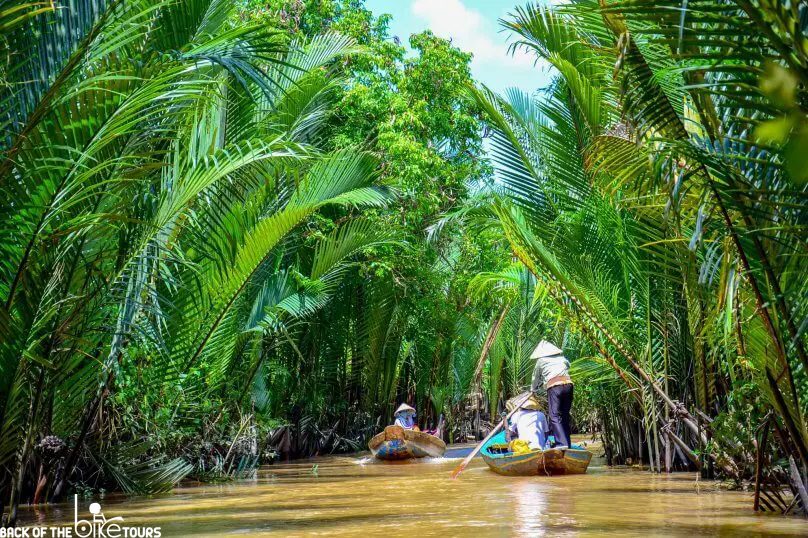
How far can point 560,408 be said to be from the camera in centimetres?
1268

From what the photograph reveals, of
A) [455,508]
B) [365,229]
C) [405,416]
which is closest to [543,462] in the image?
[455,508]

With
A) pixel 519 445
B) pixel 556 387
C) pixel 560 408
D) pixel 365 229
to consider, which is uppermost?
pixel 365 229

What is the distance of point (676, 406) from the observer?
30.2 ft

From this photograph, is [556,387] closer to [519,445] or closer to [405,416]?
[519,445]

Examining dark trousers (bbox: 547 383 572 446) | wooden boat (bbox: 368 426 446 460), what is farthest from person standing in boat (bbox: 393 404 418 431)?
dark trousers (bbox: 547 383 572 446)

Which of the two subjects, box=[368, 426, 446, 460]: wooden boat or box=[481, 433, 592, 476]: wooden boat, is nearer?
box=[481, 433, 592, 476]: wooden boat

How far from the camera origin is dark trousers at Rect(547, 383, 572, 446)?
12594 mm

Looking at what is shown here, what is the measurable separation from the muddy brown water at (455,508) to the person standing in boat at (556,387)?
0.93 metres

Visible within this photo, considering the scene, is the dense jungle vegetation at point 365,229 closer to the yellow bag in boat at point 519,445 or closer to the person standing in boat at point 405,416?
the yellow bag in boat at point 519,445

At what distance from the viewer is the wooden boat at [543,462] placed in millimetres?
11828

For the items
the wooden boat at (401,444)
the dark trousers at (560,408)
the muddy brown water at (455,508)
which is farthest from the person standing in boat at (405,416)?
the muddy brown water at (455,508)

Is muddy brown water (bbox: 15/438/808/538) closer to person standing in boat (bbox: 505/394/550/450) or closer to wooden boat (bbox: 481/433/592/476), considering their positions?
wooden boat (bbox: 481/433/592/476)

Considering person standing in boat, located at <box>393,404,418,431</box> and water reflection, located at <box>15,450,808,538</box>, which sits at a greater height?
person standing in boat, located at <box>393,404,418,431</box>

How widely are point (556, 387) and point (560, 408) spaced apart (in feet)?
1.01
